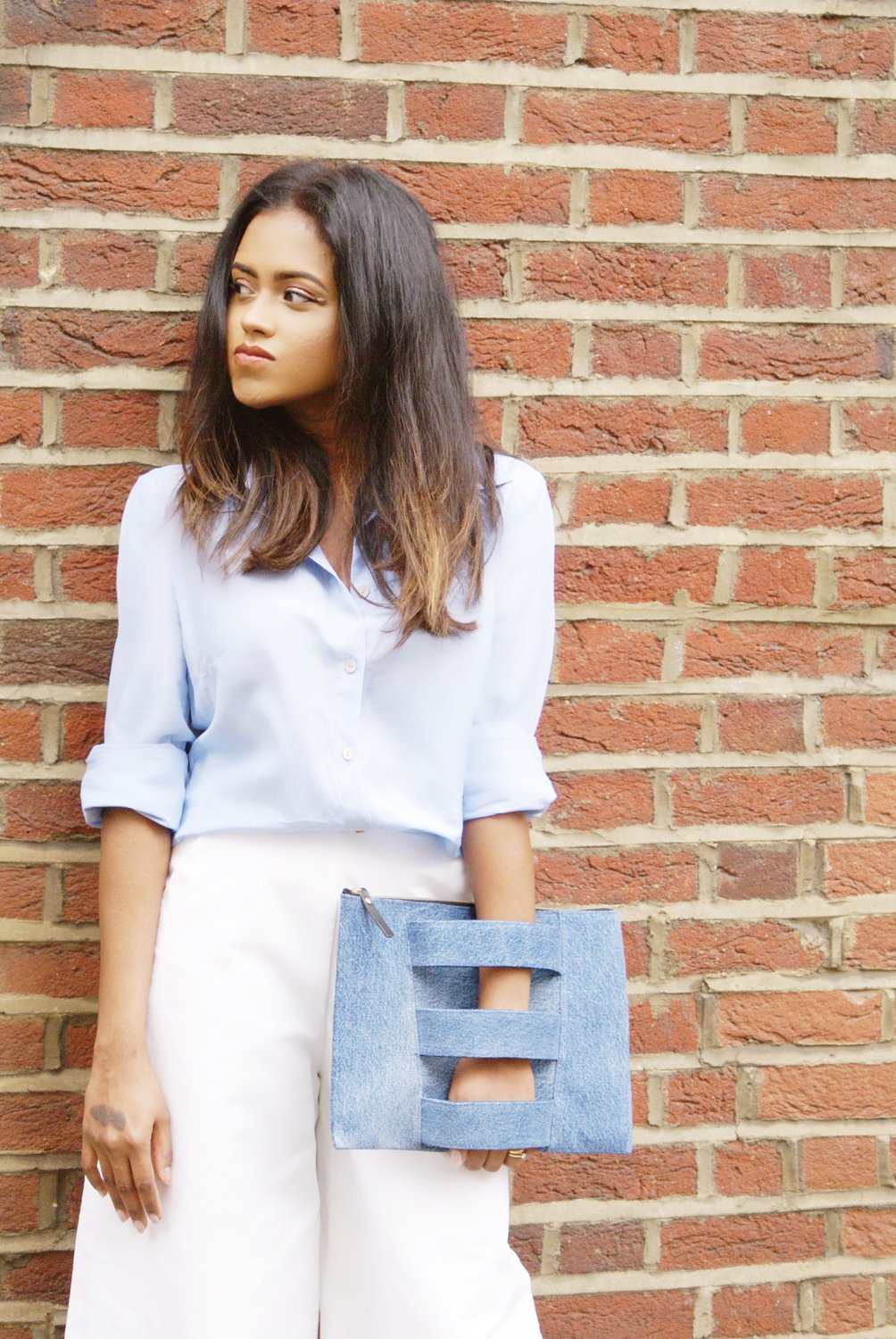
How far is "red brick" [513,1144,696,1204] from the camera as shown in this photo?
2.06 meters

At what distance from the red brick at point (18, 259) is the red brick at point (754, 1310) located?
76.7 inches

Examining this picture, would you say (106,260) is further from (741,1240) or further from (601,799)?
(741,1240)

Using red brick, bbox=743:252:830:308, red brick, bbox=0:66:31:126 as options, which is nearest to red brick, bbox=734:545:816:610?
red brick, bbox=743:252:830:308

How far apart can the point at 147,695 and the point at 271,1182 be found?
2.04ft

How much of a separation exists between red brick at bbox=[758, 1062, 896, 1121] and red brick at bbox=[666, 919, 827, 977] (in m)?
0.18

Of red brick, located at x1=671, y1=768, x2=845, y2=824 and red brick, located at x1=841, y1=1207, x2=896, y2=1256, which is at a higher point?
red brick, located at x1=671, y1=768, x2=845, y2=824

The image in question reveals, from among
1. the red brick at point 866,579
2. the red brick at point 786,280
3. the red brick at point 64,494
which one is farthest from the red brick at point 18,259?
the red brick at point 866,579

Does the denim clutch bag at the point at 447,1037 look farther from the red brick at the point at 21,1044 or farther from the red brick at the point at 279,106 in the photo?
the red brick at the point at 279,106

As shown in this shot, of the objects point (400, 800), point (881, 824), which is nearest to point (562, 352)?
point (400, 800)

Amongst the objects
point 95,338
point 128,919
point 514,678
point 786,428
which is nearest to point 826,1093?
point 514,678

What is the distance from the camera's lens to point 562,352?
1.99 metres

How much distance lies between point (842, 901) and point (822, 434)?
76 cm

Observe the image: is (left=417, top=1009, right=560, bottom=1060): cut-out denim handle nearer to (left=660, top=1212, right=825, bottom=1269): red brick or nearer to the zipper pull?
the zipper pull

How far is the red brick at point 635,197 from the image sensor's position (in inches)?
77.7
